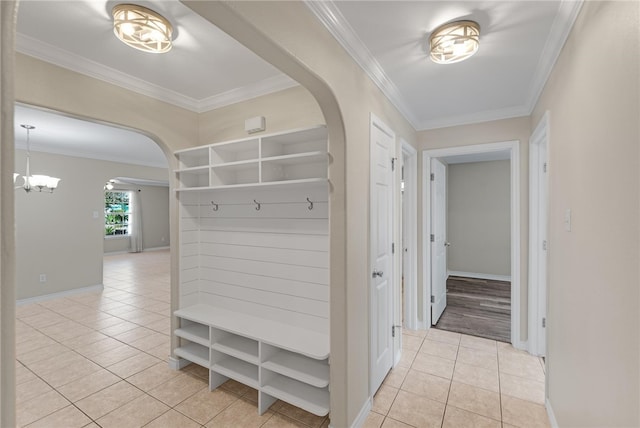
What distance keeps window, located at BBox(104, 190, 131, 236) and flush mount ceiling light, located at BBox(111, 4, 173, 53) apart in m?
9.87

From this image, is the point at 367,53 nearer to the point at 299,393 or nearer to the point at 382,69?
the point at 382,69

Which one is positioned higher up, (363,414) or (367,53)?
(367,53)

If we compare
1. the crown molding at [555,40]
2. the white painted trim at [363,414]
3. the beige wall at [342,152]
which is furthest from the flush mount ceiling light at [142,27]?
the white painted trim at [363,414]

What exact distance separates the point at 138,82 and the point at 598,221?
10.2 ft

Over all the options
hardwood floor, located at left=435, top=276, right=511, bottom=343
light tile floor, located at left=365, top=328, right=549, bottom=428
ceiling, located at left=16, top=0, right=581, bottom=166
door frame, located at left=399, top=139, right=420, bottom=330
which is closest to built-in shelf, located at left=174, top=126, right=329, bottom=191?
ceiling, located at left=16, top=0, right=581, bottom=166

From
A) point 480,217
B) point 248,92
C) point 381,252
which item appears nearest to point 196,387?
point 381,252

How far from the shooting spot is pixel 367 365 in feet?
6.98

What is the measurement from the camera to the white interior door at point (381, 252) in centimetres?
221

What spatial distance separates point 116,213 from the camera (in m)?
10.0

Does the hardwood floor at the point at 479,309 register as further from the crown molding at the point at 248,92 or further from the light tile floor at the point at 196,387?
the crown molding at the point at 248,92

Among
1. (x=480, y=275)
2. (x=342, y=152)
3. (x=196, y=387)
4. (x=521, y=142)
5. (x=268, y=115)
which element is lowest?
(x=196, y=387)

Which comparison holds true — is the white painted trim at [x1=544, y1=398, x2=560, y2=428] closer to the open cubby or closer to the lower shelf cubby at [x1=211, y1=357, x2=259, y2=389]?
the lower shelf cubby at [x1=211, y1=357, x2=259, y2=389]

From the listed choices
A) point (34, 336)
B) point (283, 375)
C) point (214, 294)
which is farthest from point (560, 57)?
point (34, 336)

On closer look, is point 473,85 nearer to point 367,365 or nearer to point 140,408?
point 367,365
